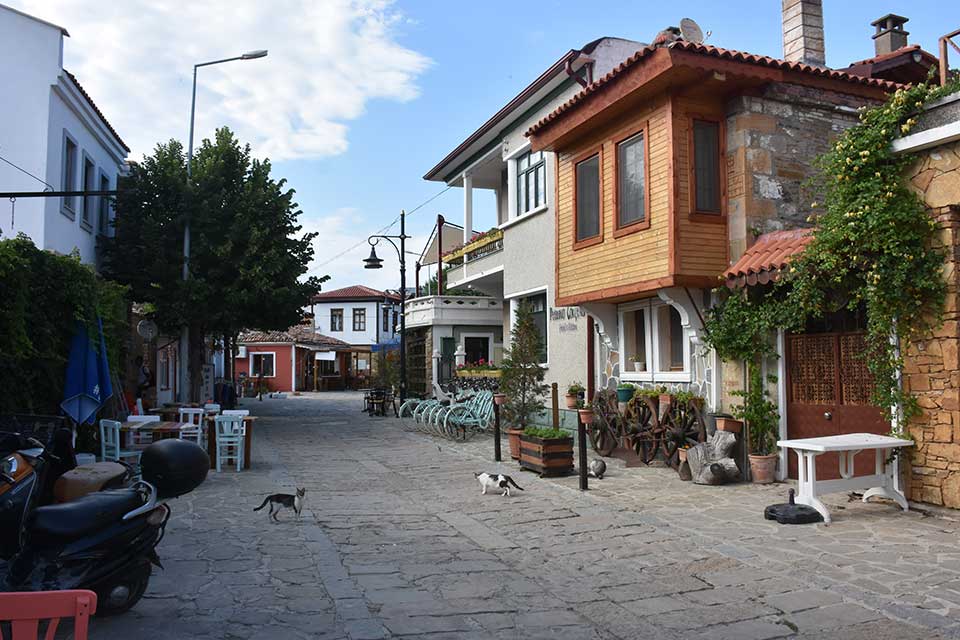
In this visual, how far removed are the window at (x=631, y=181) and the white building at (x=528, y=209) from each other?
284 cm

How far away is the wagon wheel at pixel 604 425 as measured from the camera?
12.1m

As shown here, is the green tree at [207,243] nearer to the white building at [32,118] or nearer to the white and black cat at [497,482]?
the white building at [32,118]

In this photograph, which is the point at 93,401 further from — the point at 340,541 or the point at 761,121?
the point at 761,121

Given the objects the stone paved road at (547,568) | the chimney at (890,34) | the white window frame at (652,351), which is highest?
the chimney at (890,34)

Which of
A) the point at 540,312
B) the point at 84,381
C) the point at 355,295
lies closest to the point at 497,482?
the point at 84,381

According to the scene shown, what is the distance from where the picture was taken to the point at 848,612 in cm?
470

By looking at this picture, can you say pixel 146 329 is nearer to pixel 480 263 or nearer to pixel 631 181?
pixel 480 263

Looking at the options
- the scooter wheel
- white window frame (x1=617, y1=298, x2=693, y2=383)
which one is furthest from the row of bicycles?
the scooter wheel

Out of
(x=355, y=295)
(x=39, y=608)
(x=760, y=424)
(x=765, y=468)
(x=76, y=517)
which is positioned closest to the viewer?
(x=39, y=608)

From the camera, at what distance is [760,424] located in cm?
941

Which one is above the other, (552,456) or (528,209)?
(528,209)

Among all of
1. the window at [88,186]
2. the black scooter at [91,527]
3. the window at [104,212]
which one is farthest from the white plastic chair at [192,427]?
the window at [104,212]

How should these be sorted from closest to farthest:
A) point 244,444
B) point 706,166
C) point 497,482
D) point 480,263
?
point 497,482
point 706,166
point 244,444
point 480,263

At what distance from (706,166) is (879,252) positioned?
3.22m
